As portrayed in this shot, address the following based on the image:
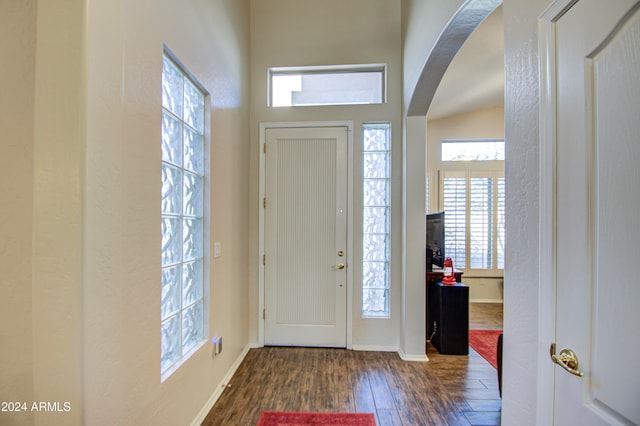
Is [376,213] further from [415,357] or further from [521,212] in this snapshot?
[521,212]

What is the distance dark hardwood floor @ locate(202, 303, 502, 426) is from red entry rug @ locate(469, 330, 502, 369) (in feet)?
0.35


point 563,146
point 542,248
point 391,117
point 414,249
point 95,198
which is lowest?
point 414,249

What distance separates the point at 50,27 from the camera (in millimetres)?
972

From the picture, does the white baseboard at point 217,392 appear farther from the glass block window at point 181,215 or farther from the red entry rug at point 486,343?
the red entry rug at point 486,343

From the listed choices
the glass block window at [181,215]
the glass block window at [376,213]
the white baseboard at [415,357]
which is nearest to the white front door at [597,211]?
the glass block window at [181,215]

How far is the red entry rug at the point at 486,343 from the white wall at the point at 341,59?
3.15 ft

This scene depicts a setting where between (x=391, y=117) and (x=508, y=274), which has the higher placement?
(x=391, y=117)

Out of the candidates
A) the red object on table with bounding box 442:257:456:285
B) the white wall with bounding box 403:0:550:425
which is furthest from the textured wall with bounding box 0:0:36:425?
the red object on table with bounding box 442:257:456:285

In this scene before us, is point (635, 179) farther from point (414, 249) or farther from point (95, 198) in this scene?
point (414, 249)

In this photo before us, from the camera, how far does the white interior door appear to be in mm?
2863

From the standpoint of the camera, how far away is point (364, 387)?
2189 millimetres

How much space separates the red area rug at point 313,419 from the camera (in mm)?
1772

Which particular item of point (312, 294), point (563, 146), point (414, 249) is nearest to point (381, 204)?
point (414, 249)

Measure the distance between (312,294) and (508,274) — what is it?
209 centimetres
